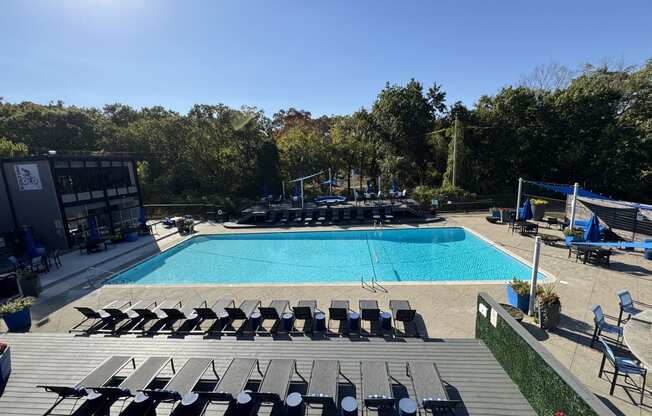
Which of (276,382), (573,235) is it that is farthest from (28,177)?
(573,235)

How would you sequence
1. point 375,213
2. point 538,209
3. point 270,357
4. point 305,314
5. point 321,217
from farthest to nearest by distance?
point 321,217
point 375,213
point 538,209
point 305,314
point 270,357

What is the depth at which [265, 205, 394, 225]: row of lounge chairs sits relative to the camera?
20.2 m

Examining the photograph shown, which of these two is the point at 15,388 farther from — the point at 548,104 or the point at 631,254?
the point at 548,104

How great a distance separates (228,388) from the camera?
15.2ft

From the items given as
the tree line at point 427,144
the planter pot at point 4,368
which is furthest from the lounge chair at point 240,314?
the tree line at point 427,144

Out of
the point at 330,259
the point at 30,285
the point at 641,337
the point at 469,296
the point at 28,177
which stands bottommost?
the point at 330,259

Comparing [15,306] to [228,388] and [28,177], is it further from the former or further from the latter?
[28,177]

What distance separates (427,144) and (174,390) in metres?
27.9

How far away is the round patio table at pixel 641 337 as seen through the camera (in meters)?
4.27

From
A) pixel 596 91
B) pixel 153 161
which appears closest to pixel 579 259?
pixel 596 91

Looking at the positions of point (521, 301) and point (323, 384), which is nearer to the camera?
point (323, 384)

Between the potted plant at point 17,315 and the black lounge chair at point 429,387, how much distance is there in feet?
32.8

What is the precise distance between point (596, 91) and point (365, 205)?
72.6ft

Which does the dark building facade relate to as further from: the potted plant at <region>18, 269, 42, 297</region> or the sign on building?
the potted plant at <region>18, 269, 42, 297</region>
